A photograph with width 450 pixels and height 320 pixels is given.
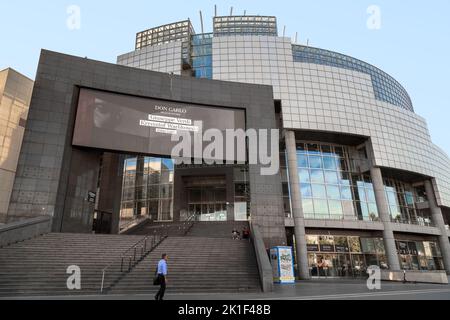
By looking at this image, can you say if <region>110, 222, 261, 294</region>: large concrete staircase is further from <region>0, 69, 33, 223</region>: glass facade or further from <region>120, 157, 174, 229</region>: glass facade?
<region>120, 157, 174, 229</region>: glass facade

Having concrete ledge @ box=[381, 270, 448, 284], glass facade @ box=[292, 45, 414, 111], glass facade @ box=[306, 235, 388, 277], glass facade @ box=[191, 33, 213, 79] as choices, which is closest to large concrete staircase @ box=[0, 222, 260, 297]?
concrete ledge @ box=[381, 270, 448, 284]

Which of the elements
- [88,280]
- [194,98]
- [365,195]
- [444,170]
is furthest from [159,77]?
[444,170]

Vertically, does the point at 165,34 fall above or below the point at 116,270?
above

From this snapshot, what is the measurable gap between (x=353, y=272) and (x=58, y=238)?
30046 mm

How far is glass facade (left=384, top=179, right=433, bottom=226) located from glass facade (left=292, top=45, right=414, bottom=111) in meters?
13.3

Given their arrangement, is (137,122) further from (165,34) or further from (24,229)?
(165,34)

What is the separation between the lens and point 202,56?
42.5 m

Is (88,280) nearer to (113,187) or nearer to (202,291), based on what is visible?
(202,291)

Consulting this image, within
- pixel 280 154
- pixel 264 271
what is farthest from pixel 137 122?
pixel 280 154

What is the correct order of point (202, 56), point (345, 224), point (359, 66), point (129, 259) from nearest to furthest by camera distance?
point (129, 259), point (345, 224), point (202, 56), point (359, 66)

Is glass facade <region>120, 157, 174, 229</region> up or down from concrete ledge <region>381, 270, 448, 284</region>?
up

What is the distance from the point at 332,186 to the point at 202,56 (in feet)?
80.9

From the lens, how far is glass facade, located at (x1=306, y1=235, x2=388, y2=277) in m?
33.8

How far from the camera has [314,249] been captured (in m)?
34.5
